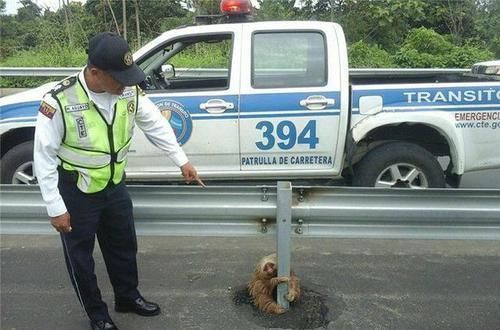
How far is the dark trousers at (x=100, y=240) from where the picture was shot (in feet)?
10.1

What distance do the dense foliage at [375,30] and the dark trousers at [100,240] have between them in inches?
480

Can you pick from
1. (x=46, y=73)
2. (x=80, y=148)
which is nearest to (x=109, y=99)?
(x=80, y=148)

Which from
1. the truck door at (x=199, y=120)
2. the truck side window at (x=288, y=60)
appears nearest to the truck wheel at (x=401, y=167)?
the truck side window at (x=288, y=60)

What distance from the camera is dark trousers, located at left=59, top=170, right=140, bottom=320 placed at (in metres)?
3.08

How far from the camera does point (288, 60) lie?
5.28m

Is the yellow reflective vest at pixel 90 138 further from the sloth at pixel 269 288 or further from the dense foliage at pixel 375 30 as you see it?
the dense foliage at pixel 375 30

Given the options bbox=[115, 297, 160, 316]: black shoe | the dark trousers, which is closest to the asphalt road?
bbox=[115, 297, 160, 316]: black shoe

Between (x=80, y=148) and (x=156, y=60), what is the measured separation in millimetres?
2773

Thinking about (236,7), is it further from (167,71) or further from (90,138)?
(90,138)

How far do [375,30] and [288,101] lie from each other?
51.4ft

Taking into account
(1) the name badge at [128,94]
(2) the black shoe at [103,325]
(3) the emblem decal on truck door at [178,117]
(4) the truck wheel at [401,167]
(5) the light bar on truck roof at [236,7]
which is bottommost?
(2) the black shoe at [103,325]

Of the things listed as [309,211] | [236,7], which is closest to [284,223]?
[309,211]

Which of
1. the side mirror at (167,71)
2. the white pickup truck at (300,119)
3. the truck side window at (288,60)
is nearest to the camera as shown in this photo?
the white pickup truck at (300,119)

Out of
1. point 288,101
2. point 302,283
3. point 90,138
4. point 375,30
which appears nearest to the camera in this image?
point 90,138
